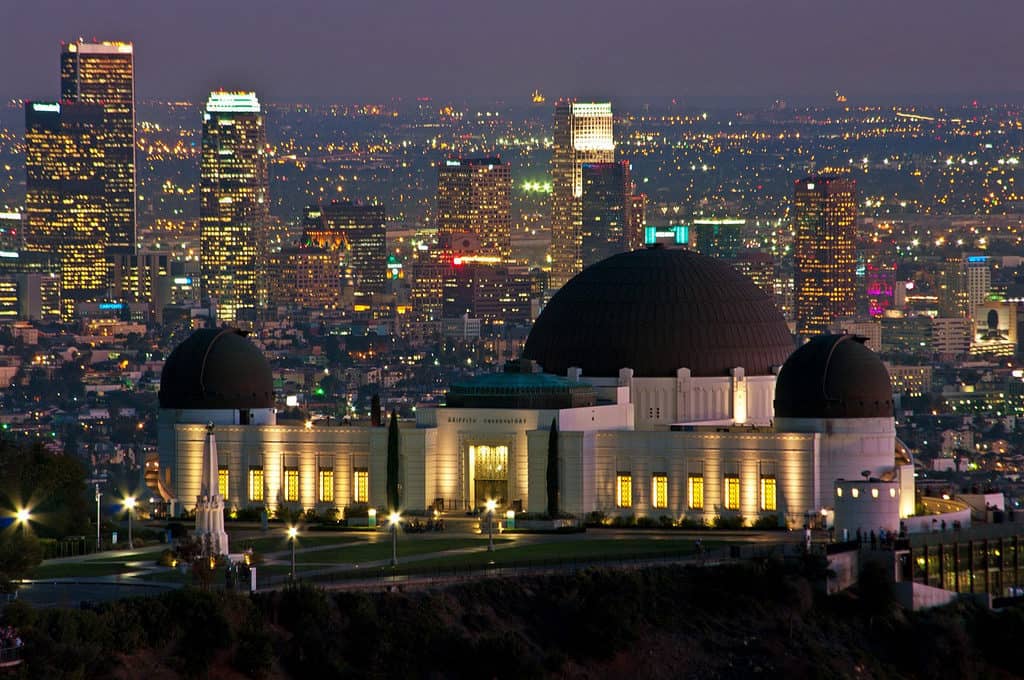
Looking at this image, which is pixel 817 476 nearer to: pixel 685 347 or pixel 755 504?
pixel 755 504

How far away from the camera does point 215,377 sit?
130 meters

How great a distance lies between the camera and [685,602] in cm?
9950

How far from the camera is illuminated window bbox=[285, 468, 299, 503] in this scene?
125 m

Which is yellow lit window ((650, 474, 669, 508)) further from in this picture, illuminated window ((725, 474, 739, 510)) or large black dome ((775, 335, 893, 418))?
large black dome ((775, 335, 893, 418))

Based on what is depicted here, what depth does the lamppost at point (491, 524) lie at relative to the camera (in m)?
108

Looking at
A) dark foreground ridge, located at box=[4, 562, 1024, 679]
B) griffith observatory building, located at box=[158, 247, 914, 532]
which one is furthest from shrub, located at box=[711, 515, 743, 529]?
dark foreground ridge, located at box=[4, 562, 1024, 679]

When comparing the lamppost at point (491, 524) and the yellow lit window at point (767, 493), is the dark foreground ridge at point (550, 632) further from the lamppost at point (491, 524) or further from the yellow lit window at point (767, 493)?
the yellow lit window at point (767, 493)

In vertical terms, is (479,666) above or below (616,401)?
below

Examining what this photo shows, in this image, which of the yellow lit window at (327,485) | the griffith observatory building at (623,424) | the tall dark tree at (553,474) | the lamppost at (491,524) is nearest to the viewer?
the lamppost at (491,524)

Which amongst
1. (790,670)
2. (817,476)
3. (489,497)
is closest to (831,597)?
(790,670)

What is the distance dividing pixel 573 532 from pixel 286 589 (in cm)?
2685

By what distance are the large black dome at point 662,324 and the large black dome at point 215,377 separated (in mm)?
12359

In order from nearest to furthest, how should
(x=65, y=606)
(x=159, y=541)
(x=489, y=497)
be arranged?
(x=65, y=606) < (x=159, y=541) < (x=489, y=497)

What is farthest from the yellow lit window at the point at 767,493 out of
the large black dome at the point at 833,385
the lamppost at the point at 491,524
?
the lamppost at the point at 491,524
